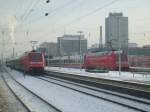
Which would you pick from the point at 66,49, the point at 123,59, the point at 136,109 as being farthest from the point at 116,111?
the point at 66,49

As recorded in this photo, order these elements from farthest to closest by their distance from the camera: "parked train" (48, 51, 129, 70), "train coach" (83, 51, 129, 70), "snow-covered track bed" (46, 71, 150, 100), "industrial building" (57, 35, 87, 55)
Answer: "industrial building" (57, 35, 87, 55)
"parked train" (48, 51, 129, 70)
"train coach" (83, 51, 129, 70)
"snow-covered track bed" (46, 71, 150, 100)

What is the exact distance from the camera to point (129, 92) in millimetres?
21953

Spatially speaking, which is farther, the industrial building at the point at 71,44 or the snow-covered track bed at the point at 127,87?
the industrial building at the point at 71,44

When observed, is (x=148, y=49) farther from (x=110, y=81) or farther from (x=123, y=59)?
(x=110, y=81)

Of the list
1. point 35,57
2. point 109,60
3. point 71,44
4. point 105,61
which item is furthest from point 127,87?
point 71,44

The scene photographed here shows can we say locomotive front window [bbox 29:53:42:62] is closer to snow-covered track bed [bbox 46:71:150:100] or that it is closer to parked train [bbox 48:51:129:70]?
parked train [bbox 48:51:129:70]

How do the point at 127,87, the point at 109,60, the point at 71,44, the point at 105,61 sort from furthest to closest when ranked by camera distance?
the point at 71,44 → the point at 105,61 → the point at 109,60 → the point at 127,87

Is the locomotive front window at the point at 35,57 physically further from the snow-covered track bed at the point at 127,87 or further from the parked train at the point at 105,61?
the snow-covered track bed at the point at 127,87

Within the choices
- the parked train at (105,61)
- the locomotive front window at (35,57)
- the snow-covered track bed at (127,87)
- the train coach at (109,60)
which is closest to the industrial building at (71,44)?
the parked train at (105,61)

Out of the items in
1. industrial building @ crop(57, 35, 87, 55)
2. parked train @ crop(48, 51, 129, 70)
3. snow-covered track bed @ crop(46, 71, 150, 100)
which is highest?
industrial building @ crop(57, 35, 87, 55)

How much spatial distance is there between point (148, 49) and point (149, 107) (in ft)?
298

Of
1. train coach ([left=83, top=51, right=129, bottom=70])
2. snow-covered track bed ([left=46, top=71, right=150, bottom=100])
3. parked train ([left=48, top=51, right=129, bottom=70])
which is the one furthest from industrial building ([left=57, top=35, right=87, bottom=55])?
snow-covered track bed ([left=46, top=71, right=150, bottom=100])

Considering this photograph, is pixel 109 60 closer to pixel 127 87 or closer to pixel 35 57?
pixel 35 57

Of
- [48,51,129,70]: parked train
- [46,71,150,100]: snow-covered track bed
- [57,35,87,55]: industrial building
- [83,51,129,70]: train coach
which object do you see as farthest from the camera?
[57,35,87,55]: industrial building
